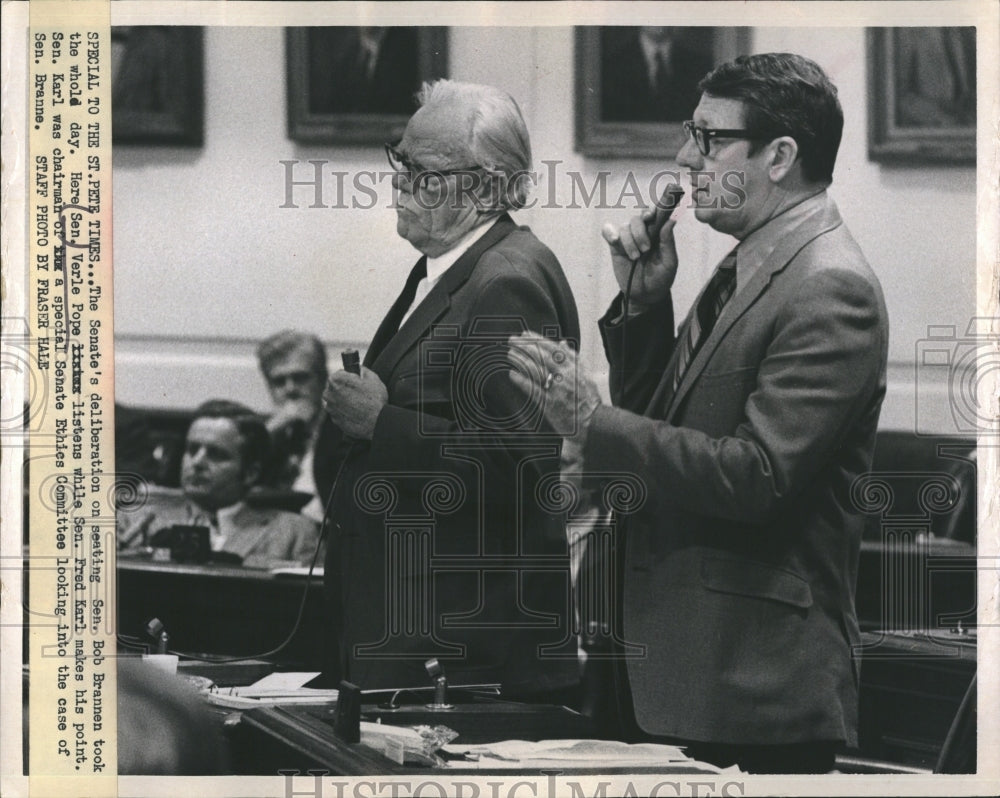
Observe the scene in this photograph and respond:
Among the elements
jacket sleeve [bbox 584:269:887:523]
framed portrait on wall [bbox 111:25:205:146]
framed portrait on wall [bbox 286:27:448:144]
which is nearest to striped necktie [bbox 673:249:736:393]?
jacket sleeve [bbox 584:269:887:523]

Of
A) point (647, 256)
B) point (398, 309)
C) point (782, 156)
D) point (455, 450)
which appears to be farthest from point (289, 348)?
point (782, 156)

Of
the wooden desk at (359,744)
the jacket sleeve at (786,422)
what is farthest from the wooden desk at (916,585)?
the wooden desk at (359,744)

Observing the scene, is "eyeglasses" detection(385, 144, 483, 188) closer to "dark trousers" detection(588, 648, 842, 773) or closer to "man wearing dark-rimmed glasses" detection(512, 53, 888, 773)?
"man wearing dark-rimmed glasses" detection(512, 53, 888, 773)

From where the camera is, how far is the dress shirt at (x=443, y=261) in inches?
121

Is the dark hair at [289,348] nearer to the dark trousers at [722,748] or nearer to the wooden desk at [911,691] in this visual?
the dark trousers at [722,748]

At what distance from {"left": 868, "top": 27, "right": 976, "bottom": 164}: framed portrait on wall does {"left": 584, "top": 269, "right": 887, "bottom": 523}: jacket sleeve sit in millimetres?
420

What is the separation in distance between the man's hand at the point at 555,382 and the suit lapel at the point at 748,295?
200 mm

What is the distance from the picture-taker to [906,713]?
3104mm

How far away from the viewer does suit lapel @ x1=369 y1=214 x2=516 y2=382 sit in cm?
306

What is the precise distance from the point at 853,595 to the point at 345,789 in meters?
1.42

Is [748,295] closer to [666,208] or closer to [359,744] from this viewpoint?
[666,208]

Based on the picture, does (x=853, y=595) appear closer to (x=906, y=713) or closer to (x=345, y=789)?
(x=906, y=713)

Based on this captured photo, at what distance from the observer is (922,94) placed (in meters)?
3.12

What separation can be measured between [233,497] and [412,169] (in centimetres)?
98
